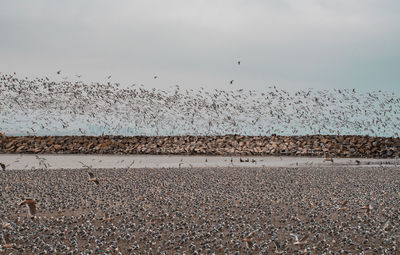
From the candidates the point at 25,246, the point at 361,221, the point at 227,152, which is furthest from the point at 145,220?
the point at 227,152

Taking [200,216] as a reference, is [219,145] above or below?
above

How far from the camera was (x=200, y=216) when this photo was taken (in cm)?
1179

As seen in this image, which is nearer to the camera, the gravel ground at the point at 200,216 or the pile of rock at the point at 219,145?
the gravel ground at the point at 200,216

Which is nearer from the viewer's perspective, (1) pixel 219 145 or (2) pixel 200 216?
(2) pixel 200 216

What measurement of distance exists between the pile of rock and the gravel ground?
15.7 meters

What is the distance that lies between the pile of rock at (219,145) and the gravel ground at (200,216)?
15716 millimetres

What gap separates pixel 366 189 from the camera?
17.5 m

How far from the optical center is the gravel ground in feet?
32.6

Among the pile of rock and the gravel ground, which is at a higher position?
the pile of rock

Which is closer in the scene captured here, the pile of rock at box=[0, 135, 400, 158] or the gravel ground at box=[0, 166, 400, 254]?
the gravel ground at box=[0, 166, 400, 254]

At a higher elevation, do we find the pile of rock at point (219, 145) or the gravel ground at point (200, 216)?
the pile of rock at point (219, 145)

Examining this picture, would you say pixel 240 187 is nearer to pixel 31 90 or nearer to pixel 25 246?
pixel 25 246

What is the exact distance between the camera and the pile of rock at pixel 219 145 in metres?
35.1

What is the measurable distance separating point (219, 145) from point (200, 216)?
24.9 m
